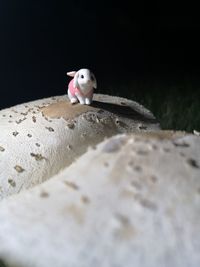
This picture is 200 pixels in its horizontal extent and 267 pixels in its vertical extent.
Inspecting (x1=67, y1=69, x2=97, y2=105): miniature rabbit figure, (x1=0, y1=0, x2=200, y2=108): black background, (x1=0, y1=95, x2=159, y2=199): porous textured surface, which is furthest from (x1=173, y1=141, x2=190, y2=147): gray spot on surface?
(x1=0, y1=0, x2=200, y2=108): black background

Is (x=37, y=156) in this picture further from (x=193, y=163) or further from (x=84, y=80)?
(x=193, y=163)

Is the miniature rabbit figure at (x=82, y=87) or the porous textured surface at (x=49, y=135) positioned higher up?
the miniature rabbit figure at (x=82, y=87)

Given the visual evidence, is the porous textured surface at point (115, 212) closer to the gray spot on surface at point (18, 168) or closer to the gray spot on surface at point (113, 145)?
the gray spot on surface at point (113, 145)

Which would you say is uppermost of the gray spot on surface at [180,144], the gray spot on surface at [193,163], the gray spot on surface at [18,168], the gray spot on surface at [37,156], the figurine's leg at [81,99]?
the gray spot on surface at [180,144]

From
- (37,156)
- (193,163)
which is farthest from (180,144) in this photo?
(37,156)

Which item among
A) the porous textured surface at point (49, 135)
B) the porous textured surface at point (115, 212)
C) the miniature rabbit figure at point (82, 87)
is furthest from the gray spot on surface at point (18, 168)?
the porous textured surface at point (115, 212)

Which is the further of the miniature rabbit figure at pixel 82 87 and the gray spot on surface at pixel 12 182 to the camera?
the miniature rabbit figure at pixel 82 87

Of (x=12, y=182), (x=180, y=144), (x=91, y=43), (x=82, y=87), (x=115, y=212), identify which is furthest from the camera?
(x=91, y=43)

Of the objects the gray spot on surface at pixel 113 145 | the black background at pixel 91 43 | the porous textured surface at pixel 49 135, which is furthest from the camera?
the black background at pixel 91 43
